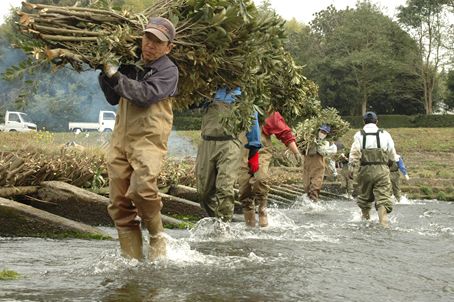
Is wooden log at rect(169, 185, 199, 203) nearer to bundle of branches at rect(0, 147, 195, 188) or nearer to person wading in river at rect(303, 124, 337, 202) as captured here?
bundle of branches at rect(0, 147, 195, 188)

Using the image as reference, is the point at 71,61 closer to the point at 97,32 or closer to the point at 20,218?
the point at 97,32

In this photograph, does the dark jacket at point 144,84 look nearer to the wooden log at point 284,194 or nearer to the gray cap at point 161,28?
the gray cap at point 161,28

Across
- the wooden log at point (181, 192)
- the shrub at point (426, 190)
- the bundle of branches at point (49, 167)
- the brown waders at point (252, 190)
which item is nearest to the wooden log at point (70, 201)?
the bundle of branches at point (49, 167)

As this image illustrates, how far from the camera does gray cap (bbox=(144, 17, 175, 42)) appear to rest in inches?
221

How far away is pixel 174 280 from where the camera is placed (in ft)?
17.0

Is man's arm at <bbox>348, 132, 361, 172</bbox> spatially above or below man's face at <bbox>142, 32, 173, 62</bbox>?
below

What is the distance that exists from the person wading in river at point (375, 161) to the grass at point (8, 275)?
738cm

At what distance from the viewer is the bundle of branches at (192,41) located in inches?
217

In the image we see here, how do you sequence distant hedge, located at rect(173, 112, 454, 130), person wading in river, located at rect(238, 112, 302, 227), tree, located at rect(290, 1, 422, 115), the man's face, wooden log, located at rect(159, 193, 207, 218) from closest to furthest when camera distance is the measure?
the man's face
person wading in river, located at rect(238, 112, 302, 227)
wooden log, located at rect(159, 193, 207, 218)
distant hedge, located at rect(173, 112, 454, 130)
tree, located at rect(290, 1, 422, 115)

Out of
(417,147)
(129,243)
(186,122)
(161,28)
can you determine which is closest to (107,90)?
(161,28)

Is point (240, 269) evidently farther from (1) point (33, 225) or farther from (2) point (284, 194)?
(2) point (284, 194)

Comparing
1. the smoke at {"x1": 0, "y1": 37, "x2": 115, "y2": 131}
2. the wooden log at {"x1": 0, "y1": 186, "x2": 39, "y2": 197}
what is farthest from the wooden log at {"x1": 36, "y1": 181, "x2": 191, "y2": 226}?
the smoke at {"x1": 0, "y1": 37, "x2": 115, "y2": 131}

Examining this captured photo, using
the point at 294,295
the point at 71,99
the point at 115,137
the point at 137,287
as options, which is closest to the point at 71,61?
the point at 115,137

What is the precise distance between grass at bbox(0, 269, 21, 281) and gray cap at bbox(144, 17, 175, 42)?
6.78 ft
